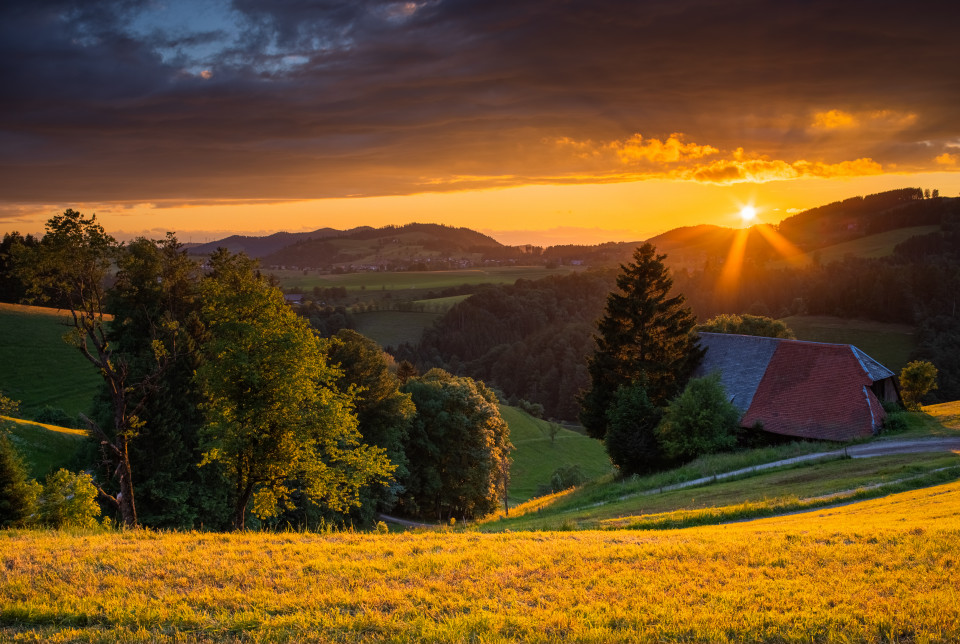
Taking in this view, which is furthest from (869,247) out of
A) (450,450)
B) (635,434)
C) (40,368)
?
(40,368)

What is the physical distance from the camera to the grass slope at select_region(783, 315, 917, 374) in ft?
351

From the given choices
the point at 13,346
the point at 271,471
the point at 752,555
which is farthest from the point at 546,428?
the point at 752,555

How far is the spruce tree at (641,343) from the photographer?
41406mm

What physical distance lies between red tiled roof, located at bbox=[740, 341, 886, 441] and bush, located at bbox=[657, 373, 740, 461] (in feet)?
12.5

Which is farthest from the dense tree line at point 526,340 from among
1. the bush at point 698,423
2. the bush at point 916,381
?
the bush at point 698,423

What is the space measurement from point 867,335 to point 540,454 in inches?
3040

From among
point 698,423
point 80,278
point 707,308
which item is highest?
point 80,278

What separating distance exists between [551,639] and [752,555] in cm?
552

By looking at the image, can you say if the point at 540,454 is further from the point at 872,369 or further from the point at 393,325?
the point at 393,325

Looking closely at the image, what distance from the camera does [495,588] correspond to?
937cm

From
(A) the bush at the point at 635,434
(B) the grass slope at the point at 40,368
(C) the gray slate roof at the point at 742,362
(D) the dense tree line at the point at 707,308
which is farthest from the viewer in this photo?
(D) the dense tree line at the point at 707,308

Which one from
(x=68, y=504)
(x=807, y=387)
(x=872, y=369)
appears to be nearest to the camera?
(x=68, y=504)

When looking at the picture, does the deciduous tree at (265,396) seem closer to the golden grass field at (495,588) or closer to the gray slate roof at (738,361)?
the golden grass field at (495,588)

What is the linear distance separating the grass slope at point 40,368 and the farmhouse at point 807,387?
4802 cm
